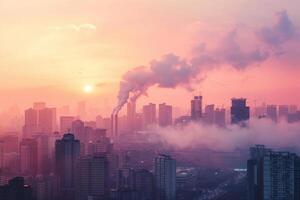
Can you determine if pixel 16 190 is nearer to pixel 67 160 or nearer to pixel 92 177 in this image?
pixel 92 177

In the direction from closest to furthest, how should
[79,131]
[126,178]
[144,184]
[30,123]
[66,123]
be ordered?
[144,184] → [126,178] → [30,123] → [79,131] → [66,123]

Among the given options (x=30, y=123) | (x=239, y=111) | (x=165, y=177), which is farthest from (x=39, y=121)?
(x=239, y=111)

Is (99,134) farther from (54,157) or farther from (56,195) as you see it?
(56,195)

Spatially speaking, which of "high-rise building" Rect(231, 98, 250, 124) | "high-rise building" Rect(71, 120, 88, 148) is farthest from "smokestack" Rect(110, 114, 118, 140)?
"high-rise building" Rect(231, 98, 250, 124)

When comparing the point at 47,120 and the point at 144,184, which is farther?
the point at 47,120

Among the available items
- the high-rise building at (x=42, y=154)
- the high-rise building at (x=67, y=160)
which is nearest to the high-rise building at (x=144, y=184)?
the high-rise building at (x=67, y=160)

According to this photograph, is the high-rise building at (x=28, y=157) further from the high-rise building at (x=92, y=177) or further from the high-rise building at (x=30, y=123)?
the high-rise building at (x=92, y=177)
